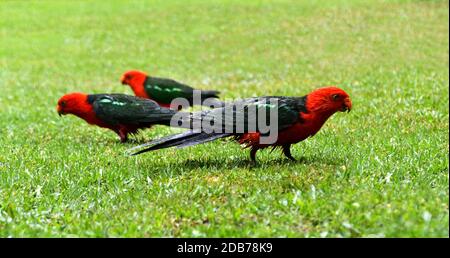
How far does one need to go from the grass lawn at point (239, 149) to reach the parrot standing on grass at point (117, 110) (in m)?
0.36

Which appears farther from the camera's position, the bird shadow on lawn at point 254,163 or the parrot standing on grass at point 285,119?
the bird shadow on lawn at point 254,163

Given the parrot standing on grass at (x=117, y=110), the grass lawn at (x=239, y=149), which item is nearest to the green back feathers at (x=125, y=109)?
the parrot standing on grass at (x=117, y=110)

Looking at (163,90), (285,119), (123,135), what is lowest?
(123,135)

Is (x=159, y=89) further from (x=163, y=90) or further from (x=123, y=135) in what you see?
(x=123, y=135)

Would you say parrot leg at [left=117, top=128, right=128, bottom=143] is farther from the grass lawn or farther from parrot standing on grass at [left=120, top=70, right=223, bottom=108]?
parrot standing on grass at [left=120, top=70, right=223, bottom=108]

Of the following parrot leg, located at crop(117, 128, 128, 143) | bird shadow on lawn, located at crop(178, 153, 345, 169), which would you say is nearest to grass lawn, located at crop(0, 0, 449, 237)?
bird shadow on lawn, located at crop(178, 153, 345, 169)

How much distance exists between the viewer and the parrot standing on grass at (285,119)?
8062mm

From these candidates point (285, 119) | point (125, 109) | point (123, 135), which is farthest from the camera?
point (123, 135)

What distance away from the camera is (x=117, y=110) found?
11164 millimetres

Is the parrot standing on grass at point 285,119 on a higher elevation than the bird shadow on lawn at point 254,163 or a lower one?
higher

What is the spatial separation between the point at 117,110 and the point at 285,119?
3.97 meters

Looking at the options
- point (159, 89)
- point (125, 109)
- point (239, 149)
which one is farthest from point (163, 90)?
point (239, 149)

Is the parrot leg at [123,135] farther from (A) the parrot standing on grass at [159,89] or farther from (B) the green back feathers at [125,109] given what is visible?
(A) the parrot standing on grass at [159,89]

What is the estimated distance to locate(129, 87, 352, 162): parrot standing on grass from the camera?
806 centimetres
